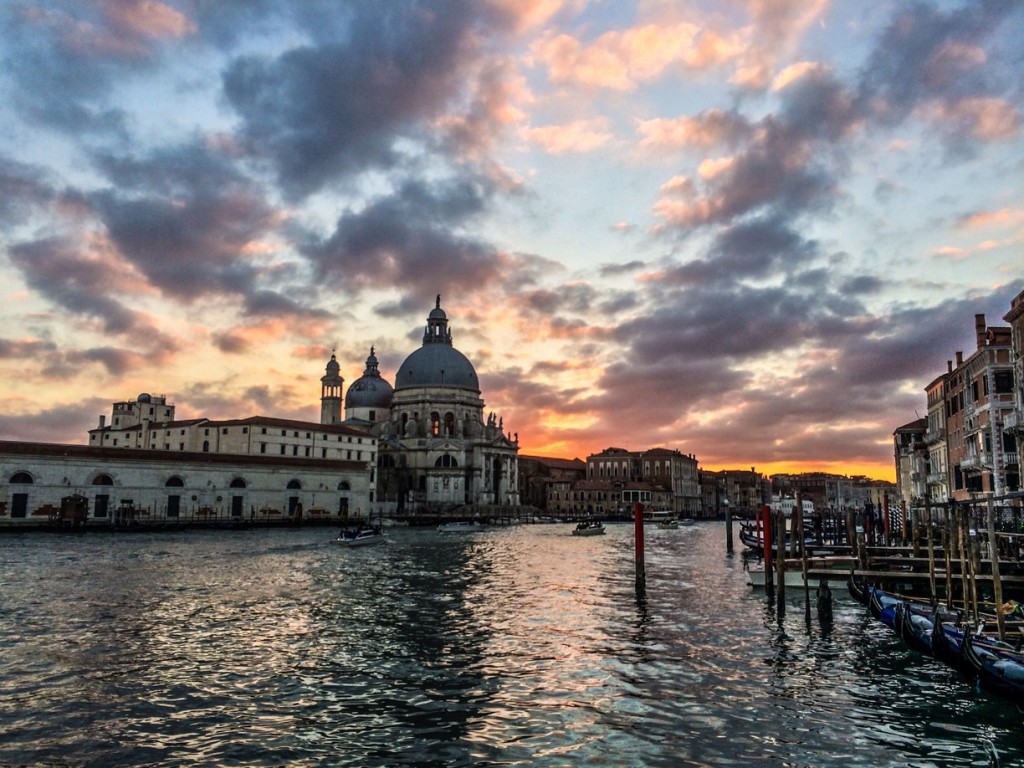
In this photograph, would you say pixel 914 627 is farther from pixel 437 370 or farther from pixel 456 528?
pixel 437 370

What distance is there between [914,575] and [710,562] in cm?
1768

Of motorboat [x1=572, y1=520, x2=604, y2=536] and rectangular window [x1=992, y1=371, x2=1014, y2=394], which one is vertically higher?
rectangular window [x1=992, y1=371, x2=1014, y2=394]

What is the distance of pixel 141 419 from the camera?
321 ft

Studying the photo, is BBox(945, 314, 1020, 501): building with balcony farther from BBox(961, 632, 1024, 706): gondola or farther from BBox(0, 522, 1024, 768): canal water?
BBox(961, 632, 1024, 706): gondola

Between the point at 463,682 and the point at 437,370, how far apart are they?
4059 inches

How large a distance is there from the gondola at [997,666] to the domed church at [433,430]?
86010 millimetres

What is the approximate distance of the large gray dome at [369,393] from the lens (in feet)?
402

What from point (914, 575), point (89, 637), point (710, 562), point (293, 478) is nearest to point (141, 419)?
point (293, 478)

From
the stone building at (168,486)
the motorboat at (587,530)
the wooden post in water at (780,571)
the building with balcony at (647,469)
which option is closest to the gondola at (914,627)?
the wooden post in water at (780,571)

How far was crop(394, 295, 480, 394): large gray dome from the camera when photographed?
4555 inches

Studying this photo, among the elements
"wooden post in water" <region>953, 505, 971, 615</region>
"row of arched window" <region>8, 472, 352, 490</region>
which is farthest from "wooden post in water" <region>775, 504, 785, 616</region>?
"row of arched window" <region>8, 472, 352, 490</region>

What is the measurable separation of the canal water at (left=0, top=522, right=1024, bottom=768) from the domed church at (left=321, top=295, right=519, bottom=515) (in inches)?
2995

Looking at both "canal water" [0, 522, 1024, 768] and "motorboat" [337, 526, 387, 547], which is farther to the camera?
"motorboat" [337, 526, 387, 547]

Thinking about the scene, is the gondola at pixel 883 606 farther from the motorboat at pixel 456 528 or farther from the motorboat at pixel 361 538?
the motorboat at pixel 456 528
